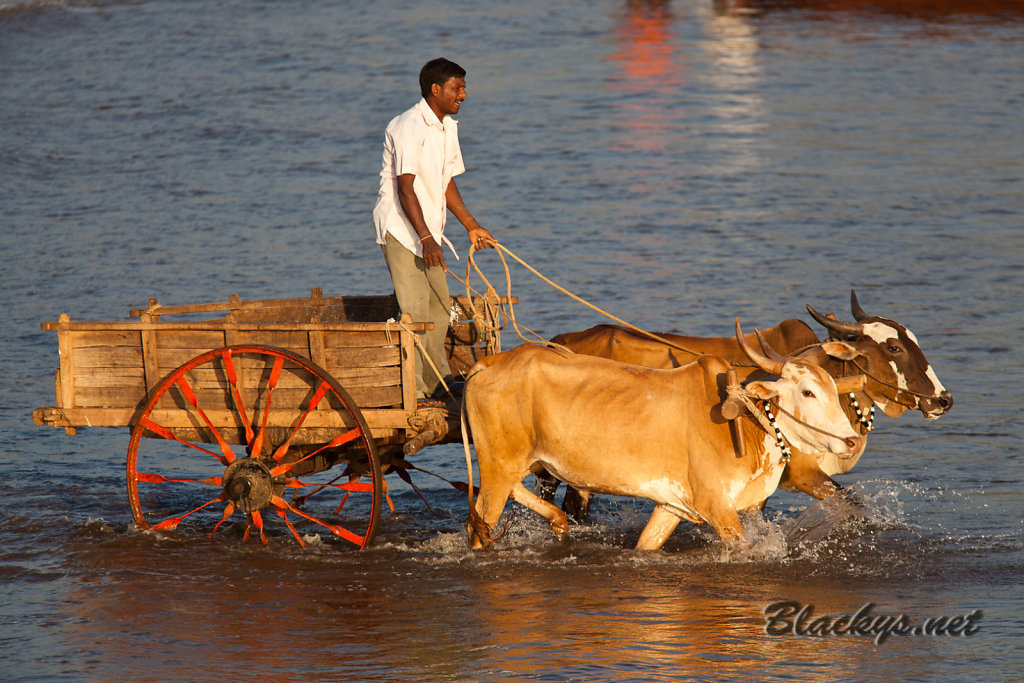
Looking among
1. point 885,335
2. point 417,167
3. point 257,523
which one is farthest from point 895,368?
point 257,523

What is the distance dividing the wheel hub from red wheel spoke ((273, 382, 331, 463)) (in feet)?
0.44

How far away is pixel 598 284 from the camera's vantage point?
1495 centimetres

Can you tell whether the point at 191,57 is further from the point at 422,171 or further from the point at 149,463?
the point at 422,171

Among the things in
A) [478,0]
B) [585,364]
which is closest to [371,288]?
[585,364]

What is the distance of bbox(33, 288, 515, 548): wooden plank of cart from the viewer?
24.4ft

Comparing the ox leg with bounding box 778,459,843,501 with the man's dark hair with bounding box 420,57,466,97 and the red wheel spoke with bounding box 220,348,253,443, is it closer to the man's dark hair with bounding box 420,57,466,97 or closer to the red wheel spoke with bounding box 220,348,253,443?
the man's dark hair with bounding box 420,57,466,97

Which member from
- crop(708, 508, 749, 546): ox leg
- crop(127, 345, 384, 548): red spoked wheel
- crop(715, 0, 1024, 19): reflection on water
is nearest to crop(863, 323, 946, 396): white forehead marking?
crop(708, 508, 749, 546): ox leg

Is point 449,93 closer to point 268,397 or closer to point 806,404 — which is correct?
point 268,397

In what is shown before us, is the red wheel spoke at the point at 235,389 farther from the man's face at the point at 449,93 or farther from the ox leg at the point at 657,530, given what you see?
the ox leg at the point at 657,530

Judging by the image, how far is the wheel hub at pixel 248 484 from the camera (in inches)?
293

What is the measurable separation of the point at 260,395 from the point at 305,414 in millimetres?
344

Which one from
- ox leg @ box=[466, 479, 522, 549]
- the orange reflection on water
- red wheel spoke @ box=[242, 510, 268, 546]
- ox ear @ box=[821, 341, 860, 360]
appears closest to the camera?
ox ear @ box=[821, 341, 860, 360]

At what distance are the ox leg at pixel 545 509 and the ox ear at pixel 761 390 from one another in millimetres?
1490

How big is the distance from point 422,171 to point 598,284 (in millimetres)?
7377
